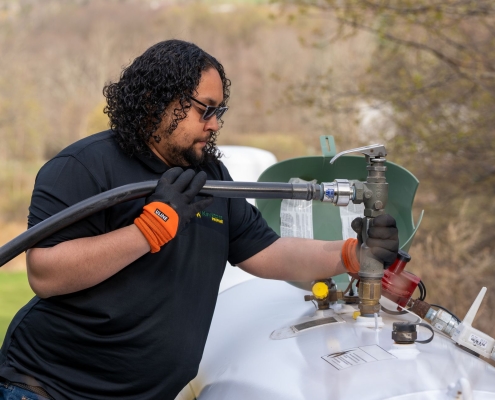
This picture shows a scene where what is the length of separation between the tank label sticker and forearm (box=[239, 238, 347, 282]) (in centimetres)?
47

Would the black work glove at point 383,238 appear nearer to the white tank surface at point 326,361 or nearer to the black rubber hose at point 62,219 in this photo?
the white tank surface at point 326,361

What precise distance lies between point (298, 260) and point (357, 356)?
25.1 inches

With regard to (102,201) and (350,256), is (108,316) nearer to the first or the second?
(102,201)

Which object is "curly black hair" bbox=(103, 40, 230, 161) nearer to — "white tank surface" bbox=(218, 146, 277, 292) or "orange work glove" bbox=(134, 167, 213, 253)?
"orange work glove" bbox=(134, 167, 213, 253)

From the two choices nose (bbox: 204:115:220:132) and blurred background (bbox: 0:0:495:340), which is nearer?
nose (bbox: 204:115:220:132)

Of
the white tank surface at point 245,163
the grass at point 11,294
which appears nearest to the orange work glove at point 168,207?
the white tank surface at point 245,163

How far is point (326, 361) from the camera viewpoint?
6.60 ft

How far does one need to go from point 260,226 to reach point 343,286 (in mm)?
457

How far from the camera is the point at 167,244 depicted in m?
2.23

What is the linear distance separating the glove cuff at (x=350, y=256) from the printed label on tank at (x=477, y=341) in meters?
0.47

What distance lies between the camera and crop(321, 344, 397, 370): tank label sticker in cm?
195

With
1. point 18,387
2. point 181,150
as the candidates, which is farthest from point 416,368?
point 18,387

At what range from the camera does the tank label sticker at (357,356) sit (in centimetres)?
195

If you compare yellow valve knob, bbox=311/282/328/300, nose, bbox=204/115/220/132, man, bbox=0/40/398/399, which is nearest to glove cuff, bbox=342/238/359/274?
man, bbox=0/40/398/399
